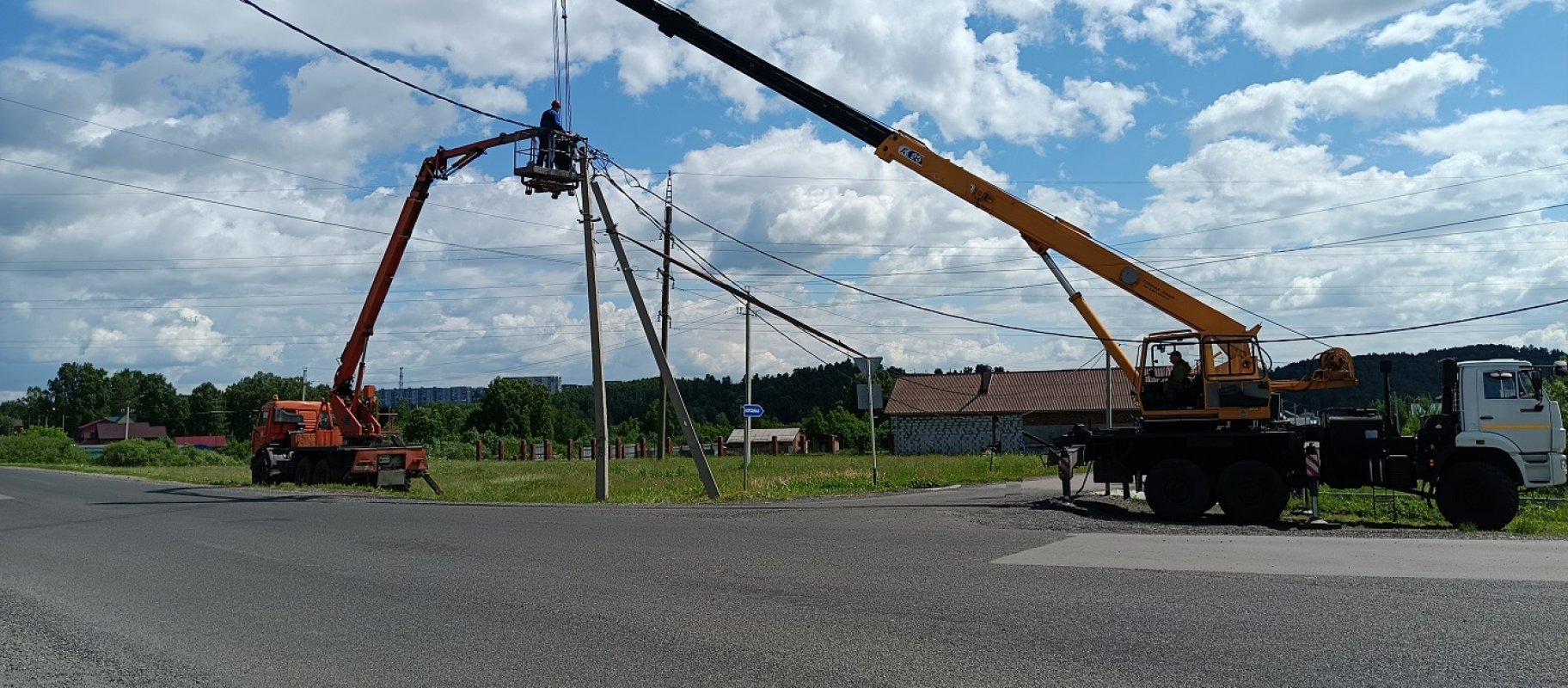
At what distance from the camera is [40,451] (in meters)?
68.3

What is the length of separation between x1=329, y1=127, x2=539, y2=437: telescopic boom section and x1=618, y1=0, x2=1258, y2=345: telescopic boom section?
20.9 feet

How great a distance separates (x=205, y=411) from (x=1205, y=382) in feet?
507

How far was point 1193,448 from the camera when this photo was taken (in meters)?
17.4

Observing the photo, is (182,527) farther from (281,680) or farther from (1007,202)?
(1007,202)

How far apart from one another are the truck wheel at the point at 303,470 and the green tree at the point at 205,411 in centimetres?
12844

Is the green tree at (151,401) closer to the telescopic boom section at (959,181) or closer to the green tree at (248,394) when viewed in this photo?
the green tree at (248,394)

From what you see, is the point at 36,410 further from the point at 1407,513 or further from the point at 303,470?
the point at 1407,513

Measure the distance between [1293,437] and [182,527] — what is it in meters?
16.7

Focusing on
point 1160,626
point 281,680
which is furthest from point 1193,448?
point 281,680

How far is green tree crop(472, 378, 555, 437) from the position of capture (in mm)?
104875

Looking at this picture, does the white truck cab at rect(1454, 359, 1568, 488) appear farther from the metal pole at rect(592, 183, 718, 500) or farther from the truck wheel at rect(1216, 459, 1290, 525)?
the metal pole at rect(592, 183, 718, 500)

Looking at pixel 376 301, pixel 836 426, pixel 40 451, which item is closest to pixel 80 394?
pixel 40 451

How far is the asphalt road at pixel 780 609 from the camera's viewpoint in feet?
21.6

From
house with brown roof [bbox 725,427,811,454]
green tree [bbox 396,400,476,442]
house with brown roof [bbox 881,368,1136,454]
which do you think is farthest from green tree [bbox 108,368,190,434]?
house with brown roof [bbox 881,368,1136,454]
